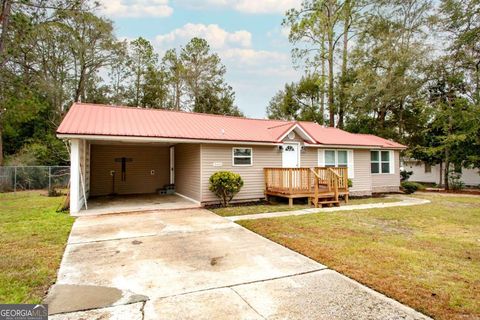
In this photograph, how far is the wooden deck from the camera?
10587 millimetres

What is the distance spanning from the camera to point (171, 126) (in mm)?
11266

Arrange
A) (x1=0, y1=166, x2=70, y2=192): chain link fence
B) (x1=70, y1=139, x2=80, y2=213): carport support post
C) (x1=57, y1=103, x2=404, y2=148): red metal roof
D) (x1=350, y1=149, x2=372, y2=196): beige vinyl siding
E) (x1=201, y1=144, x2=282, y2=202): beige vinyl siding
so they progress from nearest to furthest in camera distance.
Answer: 1. (x1=70, y1=139, x2=80, y2=213): carport support post
2. (x1=57, y1=103, x2=404, y2=148): red metal roof
3. (x1=201, y1=144, x2=282, y2=202): beige vinyl siding
4. (x1=350, y1=149, x2=372, y2=196): beige vinyl siding
5. (x1=0, y1=166, x2=70, y2=192): chain link fence

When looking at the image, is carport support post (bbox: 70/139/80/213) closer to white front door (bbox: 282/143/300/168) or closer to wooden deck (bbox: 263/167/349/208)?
wooden deck (bbox: 263/167/349/208)

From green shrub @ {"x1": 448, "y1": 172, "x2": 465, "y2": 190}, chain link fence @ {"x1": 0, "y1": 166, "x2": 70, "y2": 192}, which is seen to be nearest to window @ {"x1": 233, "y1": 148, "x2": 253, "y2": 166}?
chain link fence @ {"x1": 0, "y1": 166, "x2": 70, "y2": 192}

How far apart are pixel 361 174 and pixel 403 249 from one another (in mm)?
9523

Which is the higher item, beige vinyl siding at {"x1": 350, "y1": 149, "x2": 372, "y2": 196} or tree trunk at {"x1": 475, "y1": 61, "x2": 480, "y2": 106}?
tree trunk at {"x1": 475, "y1": 61, "x2": 480, "y2": 106}

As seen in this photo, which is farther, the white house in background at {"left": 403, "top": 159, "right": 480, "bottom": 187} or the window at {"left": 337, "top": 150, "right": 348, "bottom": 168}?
the white house in background at {"left": 403, "top": 159, "right": 480, "bottom": 187}

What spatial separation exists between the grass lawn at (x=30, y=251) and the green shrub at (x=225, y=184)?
4540mm

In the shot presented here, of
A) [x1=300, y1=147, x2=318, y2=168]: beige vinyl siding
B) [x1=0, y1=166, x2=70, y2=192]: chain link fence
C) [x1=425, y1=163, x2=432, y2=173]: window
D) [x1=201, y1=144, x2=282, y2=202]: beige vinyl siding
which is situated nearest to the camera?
[x1=201, y1=144, x2=282, y2=202]: beige vinyl siding

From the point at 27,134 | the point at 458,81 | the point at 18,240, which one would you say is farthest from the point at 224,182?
the point at 27,134

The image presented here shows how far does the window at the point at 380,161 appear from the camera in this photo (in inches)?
606

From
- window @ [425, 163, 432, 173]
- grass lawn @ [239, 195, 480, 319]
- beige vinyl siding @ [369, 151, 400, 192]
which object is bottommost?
grass lawn @ [239, 195, 480, 319]

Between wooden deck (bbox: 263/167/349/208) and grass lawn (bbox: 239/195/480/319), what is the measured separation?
1671mm

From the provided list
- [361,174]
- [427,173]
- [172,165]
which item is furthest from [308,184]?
[427,173]
